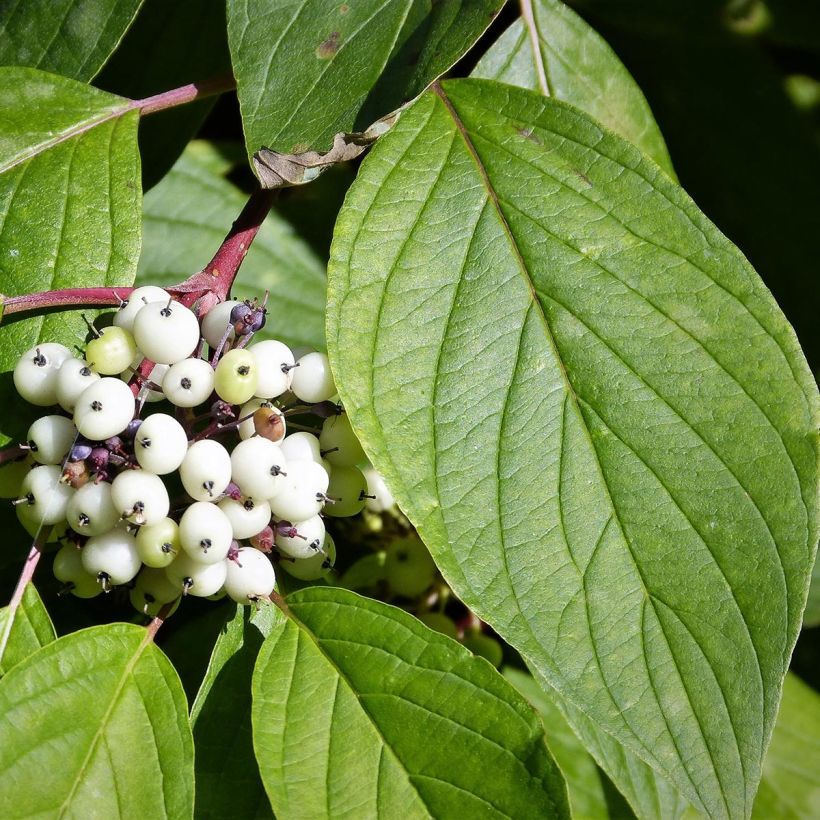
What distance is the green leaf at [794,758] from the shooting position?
135 cm

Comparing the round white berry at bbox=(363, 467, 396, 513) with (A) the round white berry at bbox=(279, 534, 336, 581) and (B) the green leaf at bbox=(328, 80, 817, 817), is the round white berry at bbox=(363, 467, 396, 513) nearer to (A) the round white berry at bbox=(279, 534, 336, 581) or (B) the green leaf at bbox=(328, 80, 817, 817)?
(A) the round white berry at bbox=(279, 534, 336, 581)

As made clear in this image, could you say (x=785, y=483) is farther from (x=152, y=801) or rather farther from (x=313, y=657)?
(x=152, y=801)

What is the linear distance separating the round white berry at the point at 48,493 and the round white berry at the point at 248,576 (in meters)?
0.14

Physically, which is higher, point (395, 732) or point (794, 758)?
point (395, 732)

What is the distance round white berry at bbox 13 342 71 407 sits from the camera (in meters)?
0.74

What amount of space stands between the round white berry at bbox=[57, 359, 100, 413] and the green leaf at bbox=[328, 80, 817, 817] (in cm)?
20

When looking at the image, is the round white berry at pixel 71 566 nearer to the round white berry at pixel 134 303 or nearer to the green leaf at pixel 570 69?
the round white berry at pixel 134 303

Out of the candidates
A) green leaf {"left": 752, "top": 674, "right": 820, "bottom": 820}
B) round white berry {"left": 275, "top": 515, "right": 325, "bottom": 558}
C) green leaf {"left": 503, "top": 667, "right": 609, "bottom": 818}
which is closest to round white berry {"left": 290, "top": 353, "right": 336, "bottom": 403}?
round white berry {"left": 275, "top": 515, "right": 325, "bottom": 558}

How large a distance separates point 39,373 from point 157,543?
17 centimetres

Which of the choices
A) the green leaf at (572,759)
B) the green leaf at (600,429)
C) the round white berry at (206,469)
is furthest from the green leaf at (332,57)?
A: the green leaf at (572,759)

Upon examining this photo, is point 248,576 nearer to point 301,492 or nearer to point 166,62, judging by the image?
point 301,492

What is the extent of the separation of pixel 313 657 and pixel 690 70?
1.20 m

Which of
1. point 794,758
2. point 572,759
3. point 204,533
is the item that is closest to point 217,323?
point 204,533

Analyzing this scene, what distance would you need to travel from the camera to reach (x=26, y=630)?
80 cm
